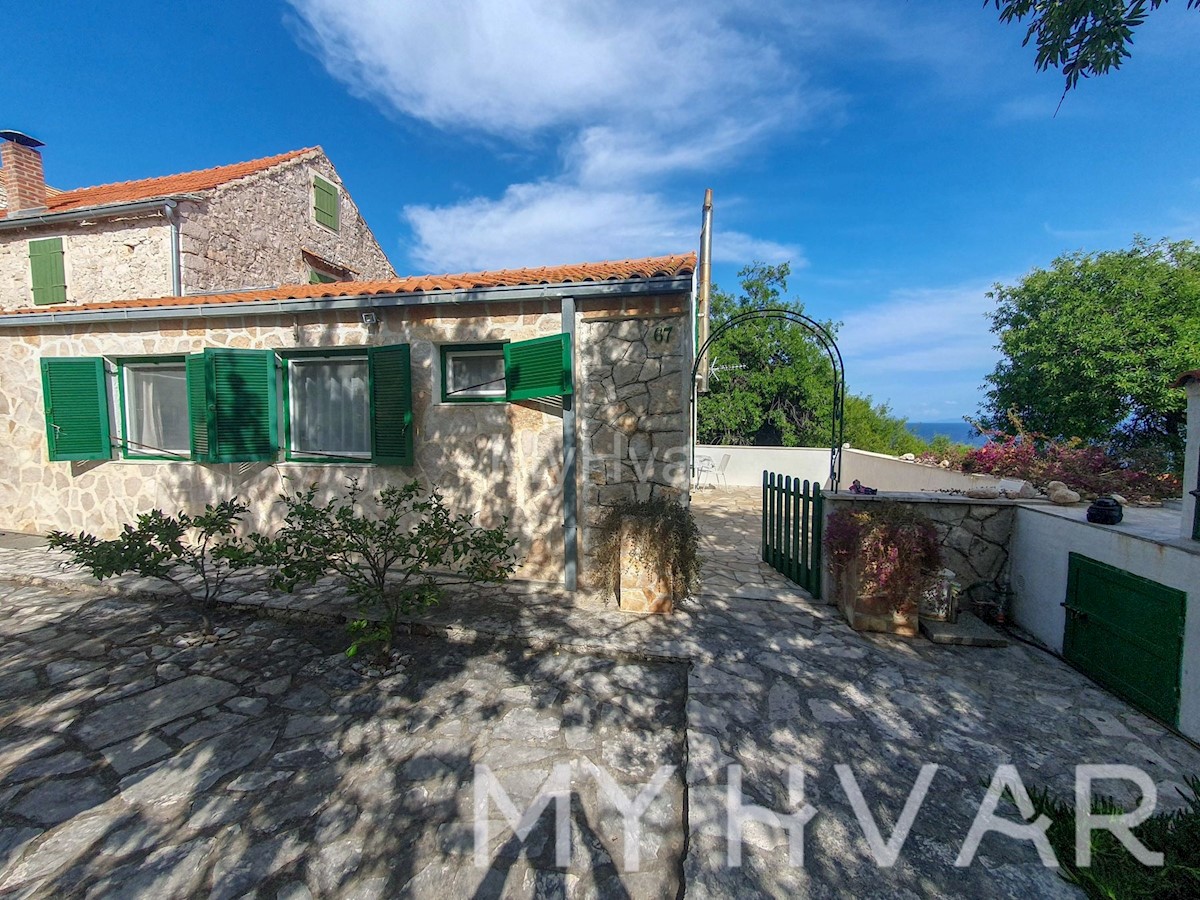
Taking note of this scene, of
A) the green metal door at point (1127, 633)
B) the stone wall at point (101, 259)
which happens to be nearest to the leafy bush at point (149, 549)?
the green metal door at point (1127, 633)

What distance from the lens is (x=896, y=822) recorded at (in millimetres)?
2445

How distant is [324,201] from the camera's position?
1301cm

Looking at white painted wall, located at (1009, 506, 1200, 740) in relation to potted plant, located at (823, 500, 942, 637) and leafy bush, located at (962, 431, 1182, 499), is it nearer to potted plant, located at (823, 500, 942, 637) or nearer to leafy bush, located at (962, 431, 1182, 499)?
potted plant, located at (823, 500, 942, 637)

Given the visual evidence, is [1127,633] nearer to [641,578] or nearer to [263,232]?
[641,578]

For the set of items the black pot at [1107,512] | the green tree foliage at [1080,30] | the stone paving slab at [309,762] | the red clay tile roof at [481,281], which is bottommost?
the stone paving slab at [309,762]

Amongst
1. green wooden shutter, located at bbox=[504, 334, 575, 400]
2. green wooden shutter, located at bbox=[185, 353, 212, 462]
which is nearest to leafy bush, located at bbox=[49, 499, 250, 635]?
green wooden shutter, located at bbox=[185, 353, 212, 462]

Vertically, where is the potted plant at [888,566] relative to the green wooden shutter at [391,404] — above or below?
below

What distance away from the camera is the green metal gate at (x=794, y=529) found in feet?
17.3

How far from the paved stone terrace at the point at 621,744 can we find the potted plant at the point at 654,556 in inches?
9.2

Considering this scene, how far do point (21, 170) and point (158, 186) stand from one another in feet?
8.92

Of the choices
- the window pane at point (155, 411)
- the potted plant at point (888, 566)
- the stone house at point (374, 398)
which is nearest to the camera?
the potted plant at point (888, 566)

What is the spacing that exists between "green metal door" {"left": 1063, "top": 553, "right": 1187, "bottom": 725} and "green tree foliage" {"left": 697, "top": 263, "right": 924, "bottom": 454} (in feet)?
46.2

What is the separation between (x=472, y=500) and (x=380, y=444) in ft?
4.06

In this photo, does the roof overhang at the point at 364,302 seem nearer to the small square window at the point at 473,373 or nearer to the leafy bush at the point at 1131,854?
the small square window at the point at 473,373
